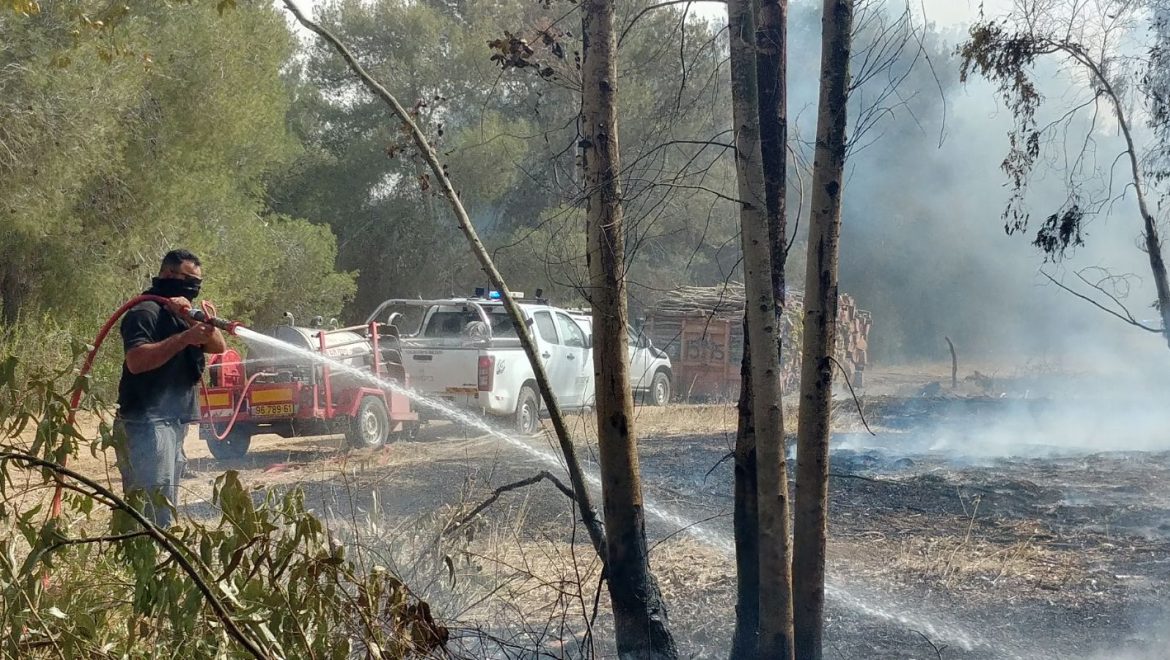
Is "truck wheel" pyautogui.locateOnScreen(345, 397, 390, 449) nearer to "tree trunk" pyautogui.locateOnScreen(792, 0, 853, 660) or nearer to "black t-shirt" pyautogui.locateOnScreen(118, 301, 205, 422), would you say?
"black t-shirt" pyautogui.locateOnScreen(118, 301, 205, 422)

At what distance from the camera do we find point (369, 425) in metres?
11.4

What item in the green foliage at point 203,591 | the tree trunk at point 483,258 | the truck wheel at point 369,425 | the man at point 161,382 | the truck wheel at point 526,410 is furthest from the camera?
the truck wheel at point 526,410

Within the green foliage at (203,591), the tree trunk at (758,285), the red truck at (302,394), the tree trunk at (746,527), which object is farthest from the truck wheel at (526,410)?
the green foliage at (203,591)

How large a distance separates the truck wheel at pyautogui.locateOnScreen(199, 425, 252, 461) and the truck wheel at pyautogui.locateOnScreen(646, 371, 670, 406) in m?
7.55

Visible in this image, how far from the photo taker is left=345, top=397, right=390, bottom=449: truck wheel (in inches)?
440

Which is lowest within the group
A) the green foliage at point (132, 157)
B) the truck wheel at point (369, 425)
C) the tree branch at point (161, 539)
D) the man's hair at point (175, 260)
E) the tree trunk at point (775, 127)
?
the truck wheel at point (369, 425)

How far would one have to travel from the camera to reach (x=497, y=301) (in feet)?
43.2

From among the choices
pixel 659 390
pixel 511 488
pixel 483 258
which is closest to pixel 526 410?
pixel 659 390

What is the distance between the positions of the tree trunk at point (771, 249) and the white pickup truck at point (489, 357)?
276 inches

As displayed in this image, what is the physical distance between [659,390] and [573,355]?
12.1 feet

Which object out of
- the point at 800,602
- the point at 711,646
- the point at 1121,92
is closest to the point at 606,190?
the point at 800,602

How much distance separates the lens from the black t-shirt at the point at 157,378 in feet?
16.8

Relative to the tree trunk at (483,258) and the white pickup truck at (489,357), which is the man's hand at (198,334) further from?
the white pickup truck at (489,357)

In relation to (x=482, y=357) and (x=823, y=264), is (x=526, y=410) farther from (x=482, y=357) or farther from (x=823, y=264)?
(x=823, y=264)
